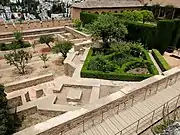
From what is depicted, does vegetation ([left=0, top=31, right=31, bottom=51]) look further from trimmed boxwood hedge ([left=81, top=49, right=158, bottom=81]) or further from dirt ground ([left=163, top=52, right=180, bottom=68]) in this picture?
dirt ground ([left=163, top=52, right=180, bottom=68])

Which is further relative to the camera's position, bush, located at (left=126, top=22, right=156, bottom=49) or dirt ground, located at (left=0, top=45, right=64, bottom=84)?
bush, located at (left=126, top=22, right=156, bottom=49)

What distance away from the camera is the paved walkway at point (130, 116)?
23.0 ft

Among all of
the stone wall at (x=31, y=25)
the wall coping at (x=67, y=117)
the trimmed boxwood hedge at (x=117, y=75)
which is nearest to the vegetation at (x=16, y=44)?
the stone wall at (x=31, y=25)

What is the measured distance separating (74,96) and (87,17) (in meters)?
17.4

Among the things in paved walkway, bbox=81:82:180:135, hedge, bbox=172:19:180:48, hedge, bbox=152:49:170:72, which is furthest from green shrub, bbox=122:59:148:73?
hedge, bbox=172:19:180:48

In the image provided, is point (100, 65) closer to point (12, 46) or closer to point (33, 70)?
point (33, 70)

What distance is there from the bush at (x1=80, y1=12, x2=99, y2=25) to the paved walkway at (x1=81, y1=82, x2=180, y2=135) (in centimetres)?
1693

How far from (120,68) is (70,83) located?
11.9 ft

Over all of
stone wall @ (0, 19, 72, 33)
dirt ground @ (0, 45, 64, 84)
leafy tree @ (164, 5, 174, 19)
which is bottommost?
dirt ground @ (0, 45, 64, 84)

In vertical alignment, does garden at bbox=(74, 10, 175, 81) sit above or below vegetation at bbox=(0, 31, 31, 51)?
above

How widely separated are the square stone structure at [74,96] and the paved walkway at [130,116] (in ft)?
9.46

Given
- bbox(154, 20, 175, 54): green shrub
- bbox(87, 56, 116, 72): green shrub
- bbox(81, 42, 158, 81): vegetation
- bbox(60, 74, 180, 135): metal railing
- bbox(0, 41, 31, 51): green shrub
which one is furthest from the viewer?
bbox(0, 41, 31, 51): green shrub

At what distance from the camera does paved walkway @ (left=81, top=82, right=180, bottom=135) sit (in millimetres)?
7024

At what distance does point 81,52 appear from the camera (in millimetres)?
17734
